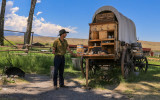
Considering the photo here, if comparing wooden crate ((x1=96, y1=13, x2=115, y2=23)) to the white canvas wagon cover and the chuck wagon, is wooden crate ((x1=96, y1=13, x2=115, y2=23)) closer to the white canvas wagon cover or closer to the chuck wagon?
the chuck wagon

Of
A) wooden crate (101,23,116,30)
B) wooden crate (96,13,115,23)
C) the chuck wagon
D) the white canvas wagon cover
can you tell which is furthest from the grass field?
wooden crate (96,13,115,23)

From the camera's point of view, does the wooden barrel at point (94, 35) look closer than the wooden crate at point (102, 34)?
Answer: No

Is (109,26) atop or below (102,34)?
atop

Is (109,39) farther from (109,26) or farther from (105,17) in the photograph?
(105,17)

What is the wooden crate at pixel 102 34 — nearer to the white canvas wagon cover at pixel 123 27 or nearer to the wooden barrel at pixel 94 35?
the wooden barrel at pixel 94 35

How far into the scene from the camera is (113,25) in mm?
7219

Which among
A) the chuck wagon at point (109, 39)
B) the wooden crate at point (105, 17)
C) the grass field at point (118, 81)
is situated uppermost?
the wooden crate at point (105, 17)

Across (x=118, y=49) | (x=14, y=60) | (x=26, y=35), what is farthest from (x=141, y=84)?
(x=26, y=35)

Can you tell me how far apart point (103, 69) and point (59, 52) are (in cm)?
309

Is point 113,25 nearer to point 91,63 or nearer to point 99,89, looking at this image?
point 91,63

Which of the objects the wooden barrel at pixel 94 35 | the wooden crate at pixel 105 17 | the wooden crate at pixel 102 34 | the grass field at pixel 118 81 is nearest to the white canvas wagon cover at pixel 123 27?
the wooden crate at pixel 105 17

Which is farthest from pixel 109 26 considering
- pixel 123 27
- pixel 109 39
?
pixel 123 27

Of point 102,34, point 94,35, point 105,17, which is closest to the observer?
point 102,34

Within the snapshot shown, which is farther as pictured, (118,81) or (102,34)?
(102,34)
